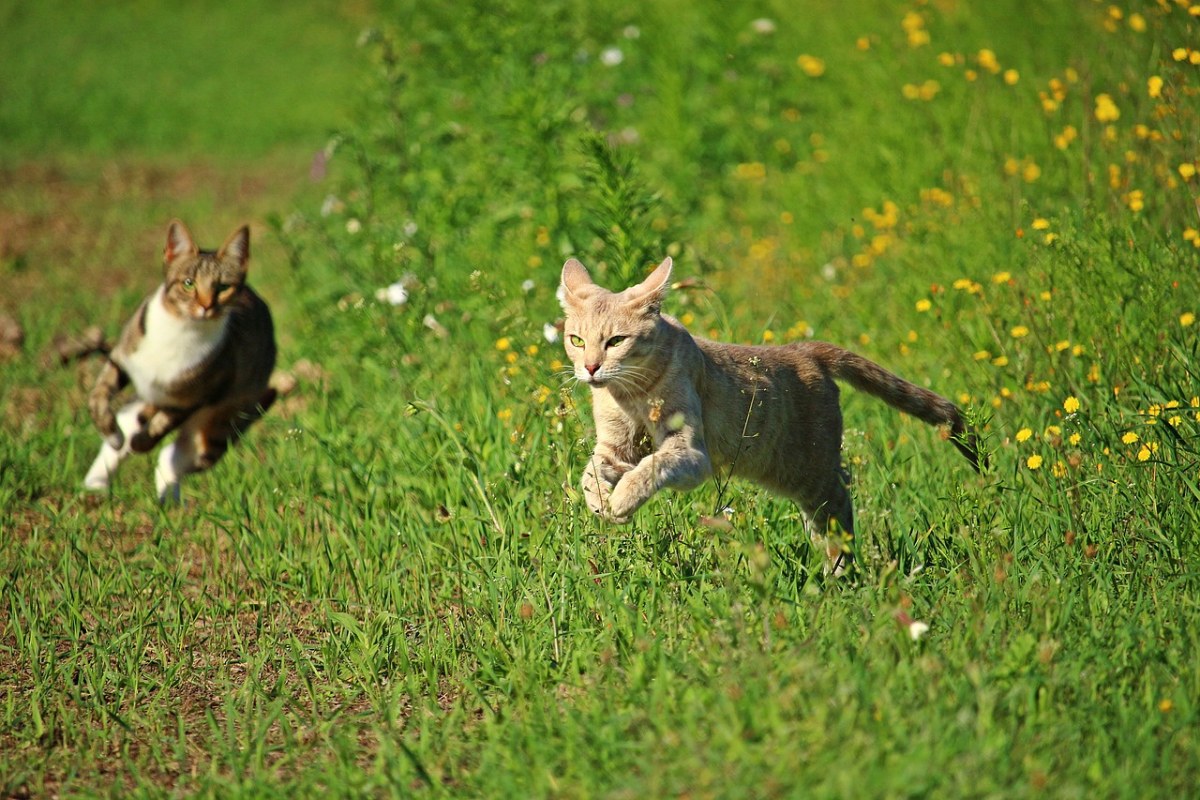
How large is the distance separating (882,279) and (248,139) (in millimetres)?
10404

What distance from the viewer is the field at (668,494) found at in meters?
3.29

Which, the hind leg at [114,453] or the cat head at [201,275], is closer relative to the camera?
the cat head at [201,275]

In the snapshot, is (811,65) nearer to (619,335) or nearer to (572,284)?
(572,284)

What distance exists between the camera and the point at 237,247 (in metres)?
5.86

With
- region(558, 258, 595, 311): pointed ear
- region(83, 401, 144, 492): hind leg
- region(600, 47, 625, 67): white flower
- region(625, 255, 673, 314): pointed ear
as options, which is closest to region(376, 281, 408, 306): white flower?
region(83, 401, 144, 492): hind leg

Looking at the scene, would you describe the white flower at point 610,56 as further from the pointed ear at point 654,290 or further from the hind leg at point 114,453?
the pointed ear at point 654,290

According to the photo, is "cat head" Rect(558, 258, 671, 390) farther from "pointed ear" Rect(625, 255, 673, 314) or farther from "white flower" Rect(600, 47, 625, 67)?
"white flower" Rect(600, 47, 625, 67)

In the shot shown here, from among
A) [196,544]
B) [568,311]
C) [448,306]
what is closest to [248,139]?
[448,306]

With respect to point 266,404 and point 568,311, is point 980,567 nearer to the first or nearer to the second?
point 568,311

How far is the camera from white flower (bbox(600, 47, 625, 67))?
9.00 m

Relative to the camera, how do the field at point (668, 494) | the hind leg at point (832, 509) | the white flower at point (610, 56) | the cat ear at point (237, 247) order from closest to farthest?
the field at point (668, 494), the hind leg at point (832, 509), the cat ear at point (237, 247), the white flower at point (610, 56)

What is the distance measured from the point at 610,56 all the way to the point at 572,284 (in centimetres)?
505

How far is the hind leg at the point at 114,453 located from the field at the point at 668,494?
0.37ft

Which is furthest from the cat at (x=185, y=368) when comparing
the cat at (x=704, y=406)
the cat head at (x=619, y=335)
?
the cat head at (x=619, y=335)
